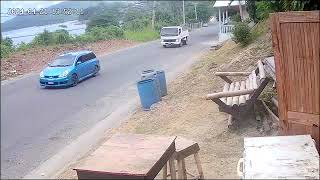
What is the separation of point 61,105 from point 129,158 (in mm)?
5701

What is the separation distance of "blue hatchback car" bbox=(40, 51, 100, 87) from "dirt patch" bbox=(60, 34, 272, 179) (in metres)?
1.83

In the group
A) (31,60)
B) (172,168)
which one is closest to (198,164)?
(172,168)

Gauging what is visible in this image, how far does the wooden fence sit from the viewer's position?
12.4 feet

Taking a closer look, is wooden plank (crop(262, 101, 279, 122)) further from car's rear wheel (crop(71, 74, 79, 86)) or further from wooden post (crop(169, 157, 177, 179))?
car's rear wheel (crop(71, 74, 79, 86))

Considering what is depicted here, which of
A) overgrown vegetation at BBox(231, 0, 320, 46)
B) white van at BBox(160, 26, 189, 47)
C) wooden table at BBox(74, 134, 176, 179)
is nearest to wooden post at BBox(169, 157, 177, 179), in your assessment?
wooden table at BBox(74, 134, 176, 179)

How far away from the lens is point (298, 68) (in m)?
3.96

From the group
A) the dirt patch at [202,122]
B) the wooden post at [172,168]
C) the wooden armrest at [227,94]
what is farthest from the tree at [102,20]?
the wooden post at [172,168]

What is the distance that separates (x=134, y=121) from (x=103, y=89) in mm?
2846

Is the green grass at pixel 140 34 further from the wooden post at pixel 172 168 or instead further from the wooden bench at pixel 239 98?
the wooden post at pixel 172 168

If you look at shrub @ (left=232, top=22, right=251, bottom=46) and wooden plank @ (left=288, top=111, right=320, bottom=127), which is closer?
wooden plank @ (left=288, top=111, right=320, bottom=127)

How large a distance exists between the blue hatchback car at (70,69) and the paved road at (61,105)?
0.64 feet

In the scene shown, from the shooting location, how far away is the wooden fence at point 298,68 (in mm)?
3783

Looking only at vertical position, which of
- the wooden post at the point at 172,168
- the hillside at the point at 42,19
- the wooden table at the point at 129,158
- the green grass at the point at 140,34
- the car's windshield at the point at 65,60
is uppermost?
the hillside at the point at 42,19

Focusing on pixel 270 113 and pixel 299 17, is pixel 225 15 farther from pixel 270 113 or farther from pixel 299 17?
pixel 299 17
